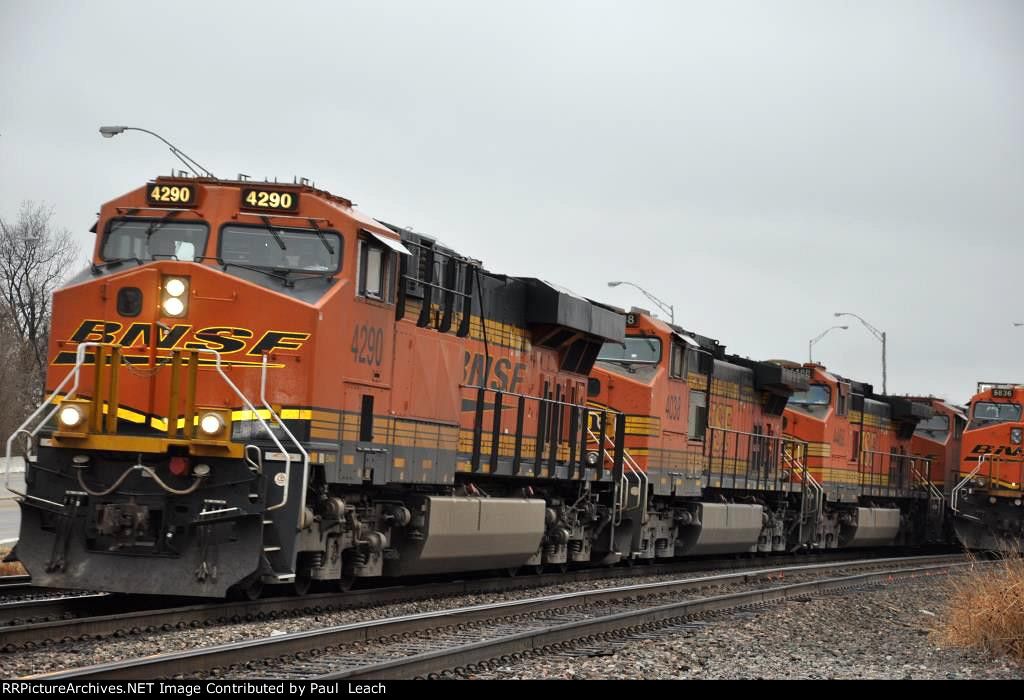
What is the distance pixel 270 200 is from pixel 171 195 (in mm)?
1028

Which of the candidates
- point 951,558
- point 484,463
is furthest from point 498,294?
point 951,558

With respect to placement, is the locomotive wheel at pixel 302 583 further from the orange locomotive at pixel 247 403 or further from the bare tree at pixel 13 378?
the bare tree at pixel 13 378

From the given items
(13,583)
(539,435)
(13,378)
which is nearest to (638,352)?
(539,435)

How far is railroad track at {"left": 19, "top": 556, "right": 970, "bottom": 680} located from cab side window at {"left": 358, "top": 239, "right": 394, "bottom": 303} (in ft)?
11.1

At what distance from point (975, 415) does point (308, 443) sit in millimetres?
25518

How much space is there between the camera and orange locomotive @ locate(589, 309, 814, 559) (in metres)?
22.2

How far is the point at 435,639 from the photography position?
1156cm

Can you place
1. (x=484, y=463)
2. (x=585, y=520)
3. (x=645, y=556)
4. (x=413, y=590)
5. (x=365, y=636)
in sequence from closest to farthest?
(x=365, y=636) → (x=413, y=590) → (x=484, y=463) → (x=585, y=520) → (x=645, y=556)

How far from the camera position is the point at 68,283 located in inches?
512

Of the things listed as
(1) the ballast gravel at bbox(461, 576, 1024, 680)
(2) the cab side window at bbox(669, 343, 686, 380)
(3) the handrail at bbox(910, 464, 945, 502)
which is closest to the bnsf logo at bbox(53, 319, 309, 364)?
(1) the ballast gravel at bbox(461, 576, 1024, 680)

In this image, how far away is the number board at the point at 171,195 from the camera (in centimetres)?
1325

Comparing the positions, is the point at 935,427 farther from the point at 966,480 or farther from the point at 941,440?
the point at 966,480

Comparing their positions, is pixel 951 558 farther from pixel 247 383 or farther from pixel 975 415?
pixel 247 383

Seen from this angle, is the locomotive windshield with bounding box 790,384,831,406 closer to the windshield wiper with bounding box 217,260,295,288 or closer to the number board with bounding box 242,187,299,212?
the number board with bounding box 242,187,299,212
